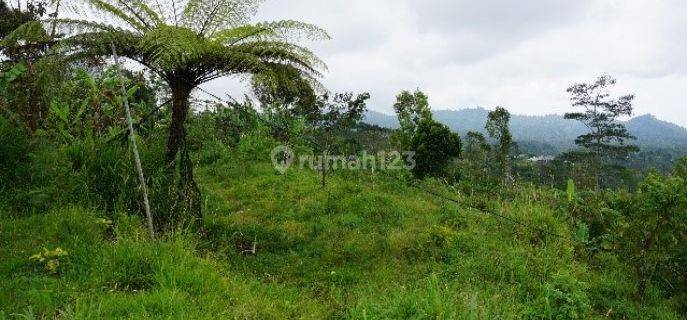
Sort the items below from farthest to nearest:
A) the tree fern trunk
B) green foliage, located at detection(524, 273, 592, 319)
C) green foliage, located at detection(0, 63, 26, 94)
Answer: the tree fern trunk → green foliage, located at detection(0, 63, 26, 94) → green foliage, located at detection(524, 273, 592, 319)

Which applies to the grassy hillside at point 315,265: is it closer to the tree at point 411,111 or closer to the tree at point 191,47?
the tree at point 191,47

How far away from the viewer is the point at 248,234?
7.79 metres

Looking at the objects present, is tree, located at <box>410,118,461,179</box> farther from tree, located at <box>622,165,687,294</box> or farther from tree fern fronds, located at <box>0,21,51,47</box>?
tree fern fronds, located at <box>0,21,51,47</box>

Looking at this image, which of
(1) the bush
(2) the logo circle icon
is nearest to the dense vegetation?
(1) the bush

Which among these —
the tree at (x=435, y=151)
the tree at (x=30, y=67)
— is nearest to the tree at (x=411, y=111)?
the tree at (x=435, y=151)

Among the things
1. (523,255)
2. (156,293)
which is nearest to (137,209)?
(156,293)

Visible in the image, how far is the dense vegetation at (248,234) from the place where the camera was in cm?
471

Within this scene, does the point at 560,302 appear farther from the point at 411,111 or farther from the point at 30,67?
the point at 411,111

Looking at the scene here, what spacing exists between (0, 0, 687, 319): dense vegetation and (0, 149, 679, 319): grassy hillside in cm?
3

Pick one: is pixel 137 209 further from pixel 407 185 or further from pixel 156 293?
pixel 407 185

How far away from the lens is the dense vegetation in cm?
471

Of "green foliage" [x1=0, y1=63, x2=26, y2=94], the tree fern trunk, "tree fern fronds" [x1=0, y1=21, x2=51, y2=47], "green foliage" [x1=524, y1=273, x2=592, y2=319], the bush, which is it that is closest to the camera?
"green foliage" [x1=524, y1=273, x2=592, y2=319]

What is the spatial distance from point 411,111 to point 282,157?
1544cm

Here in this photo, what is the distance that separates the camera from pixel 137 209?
6.58 m
